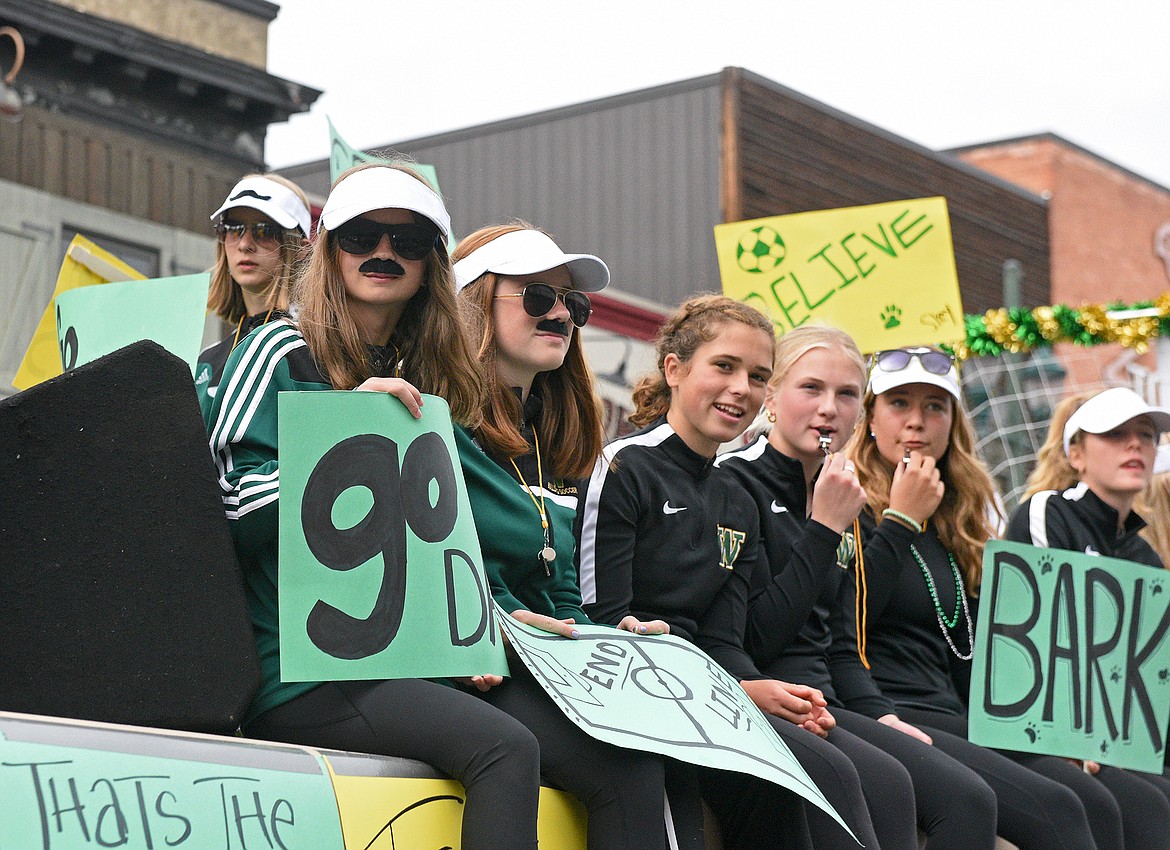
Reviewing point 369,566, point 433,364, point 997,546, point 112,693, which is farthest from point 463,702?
point 997,546

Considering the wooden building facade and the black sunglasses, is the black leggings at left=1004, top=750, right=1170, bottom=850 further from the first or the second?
the wooden building facade

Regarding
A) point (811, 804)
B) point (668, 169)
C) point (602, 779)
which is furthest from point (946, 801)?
point (668, 169)

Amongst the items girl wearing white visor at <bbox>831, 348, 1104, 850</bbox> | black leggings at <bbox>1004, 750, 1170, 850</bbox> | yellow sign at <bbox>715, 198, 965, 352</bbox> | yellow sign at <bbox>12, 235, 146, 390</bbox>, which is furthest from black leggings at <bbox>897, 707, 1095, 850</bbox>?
yellow sign at <bbox>12, 235, 146, 390</bbox>

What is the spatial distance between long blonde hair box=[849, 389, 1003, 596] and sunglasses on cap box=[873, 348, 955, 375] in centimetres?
11

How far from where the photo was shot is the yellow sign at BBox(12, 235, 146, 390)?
5.71m

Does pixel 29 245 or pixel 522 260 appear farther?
pixel 29 245

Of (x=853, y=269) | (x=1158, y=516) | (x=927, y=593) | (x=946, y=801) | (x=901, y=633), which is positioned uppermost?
(x=853, y=269)

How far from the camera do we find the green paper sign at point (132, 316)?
494 centimetres

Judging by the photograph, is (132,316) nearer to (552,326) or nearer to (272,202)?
(272,202)

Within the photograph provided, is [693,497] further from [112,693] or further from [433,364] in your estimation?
[112,693]

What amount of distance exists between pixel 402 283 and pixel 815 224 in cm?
451

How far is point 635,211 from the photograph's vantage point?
21625mm

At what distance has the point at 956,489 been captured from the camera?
5.74 m

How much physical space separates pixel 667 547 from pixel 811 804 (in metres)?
0.77
